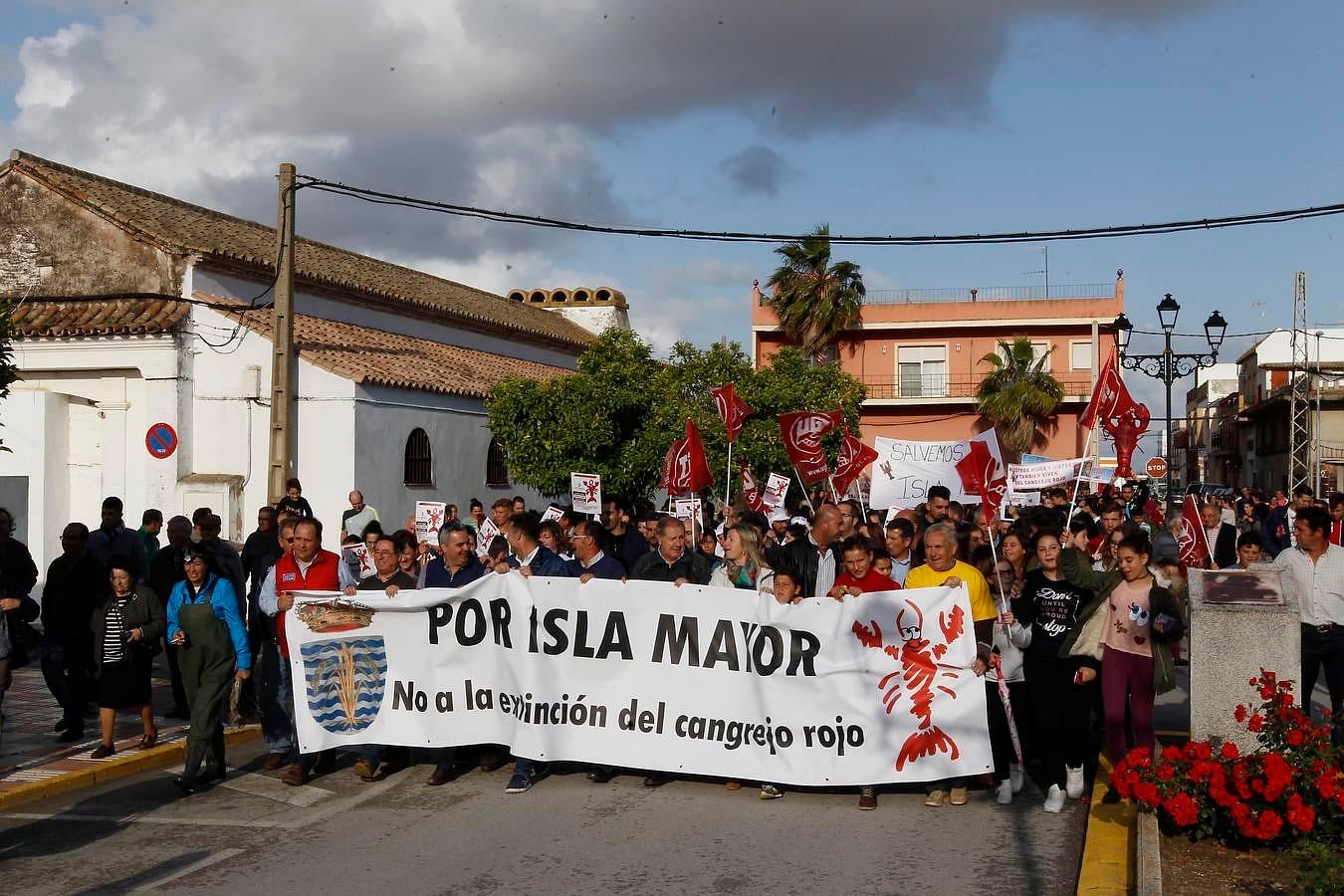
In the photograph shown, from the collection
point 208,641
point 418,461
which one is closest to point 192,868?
point 208,641

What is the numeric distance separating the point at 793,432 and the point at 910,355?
37788 mm

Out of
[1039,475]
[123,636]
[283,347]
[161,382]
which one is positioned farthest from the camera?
[161,382]

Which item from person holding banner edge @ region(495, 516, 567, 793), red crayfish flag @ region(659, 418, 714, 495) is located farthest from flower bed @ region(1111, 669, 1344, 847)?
red crayfish flag @ region(659, 418, 714, 495)

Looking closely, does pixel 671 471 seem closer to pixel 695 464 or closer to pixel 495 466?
pixel 695 464

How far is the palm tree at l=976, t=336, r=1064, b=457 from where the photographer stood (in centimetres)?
5066

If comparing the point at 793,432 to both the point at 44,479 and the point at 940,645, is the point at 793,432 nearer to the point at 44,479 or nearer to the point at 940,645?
the point at 940,645

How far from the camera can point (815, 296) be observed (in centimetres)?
5266

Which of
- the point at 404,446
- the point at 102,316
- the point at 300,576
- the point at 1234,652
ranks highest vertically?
the point at 102,316

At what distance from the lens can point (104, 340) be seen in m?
24.1

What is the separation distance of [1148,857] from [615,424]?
22483 mm

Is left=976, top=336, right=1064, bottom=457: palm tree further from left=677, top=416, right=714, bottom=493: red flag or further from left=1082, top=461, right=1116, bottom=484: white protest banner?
left=677, top=416, right=714, bottom=493: red flag

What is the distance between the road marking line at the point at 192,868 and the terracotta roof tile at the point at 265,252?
19.1 m

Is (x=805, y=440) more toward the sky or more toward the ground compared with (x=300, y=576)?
more toward the sky

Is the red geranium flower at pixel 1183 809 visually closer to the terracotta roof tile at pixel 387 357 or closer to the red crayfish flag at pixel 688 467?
the red crayfish flag at pixel 688 467
